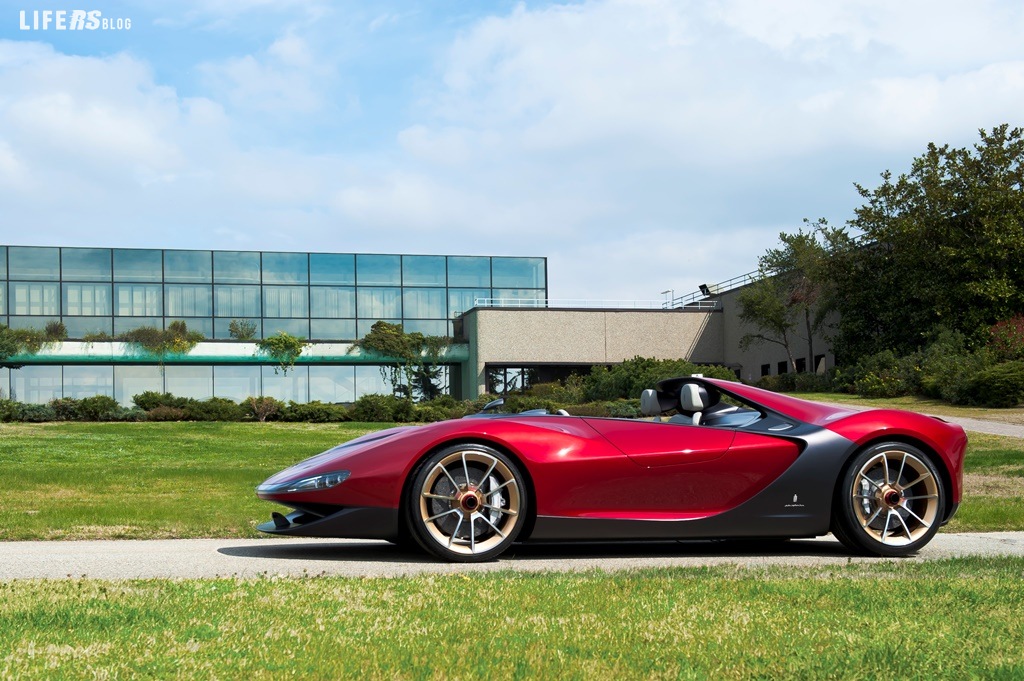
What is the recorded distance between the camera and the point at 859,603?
4.43 m

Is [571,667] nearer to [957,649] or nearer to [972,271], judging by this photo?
[957,649]

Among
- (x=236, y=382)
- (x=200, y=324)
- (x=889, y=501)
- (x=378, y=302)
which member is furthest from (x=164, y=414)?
(x=889, y=501)

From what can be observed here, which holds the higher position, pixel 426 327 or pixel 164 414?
pixel 426 327

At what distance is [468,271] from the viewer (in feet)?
196

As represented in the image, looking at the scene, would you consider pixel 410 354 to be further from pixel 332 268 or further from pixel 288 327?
pixel 332 268

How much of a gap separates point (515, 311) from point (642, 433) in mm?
43289

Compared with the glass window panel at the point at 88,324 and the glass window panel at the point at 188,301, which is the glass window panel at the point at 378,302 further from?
the glass window panel at the point at 88,324

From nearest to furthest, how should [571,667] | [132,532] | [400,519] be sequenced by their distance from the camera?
[571,667] → [400,519] → [132,532]

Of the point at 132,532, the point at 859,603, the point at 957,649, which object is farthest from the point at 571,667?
the point at 132,532

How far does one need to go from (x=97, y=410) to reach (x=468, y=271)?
2858cm

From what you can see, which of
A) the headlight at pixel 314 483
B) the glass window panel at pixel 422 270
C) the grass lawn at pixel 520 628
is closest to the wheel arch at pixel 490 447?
the headlight at pixel 314 483

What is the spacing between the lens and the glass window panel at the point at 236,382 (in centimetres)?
5225

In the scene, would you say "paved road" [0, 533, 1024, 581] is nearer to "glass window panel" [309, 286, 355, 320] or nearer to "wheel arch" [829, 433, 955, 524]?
"wheel arch" [829, 433, 955, 524]

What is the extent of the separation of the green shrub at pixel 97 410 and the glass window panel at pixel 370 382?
789 inches
